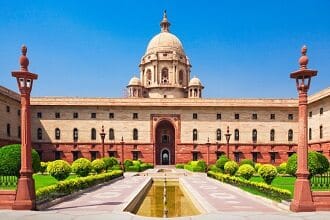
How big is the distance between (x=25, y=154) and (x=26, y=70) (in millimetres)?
2635

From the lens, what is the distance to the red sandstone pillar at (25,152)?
10.4m

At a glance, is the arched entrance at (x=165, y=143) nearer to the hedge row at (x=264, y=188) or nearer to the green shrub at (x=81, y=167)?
the hedge row at (x=264, y=188)

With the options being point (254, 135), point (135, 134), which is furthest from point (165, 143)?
point (254, 135)

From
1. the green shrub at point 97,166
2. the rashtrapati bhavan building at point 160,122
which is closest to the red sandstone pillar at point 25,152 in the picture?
the green shrub at point 97,166

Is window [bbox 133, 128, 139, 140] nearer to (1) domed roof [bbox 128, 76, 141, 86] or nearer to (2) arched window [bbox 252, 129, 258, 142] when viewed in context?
(1) domed roof [bbox 128, 76, 141, 86]

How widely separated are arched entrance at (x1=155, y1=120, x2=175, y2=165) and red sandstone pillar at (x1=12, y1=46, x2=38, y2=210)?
3378cm

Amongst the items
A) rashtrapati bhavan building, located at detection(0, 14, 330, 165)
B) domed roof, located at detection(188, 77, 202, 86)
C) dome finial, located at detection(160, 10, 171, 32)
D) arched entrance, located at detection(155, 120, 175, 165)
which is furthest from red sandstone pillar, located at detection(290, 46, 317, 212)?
dome finial, located at detection(160, 10, 171, 32)

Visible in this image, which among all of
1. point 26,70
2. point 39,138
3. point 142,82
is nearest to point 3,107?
point 39,138

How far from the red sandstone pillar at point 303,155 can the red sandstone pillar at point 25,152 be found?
7.86 metres

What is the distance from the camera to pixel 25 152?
1073 cm

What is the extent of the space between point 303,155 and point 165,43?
43.7 metres

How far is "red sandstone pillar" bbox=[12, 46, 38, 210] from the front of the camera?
10406mm

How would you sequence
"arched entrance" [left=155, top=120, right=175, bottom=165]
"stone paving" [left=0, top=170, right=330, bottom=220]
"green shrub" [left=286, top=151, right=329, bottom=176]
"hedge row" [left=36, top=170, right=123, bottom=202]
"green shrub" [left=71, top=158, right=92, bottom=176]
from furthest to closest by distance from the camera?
"arched entrance" [left=155, top=120, right=175, bottom=165] → "green shrub" [left=71, top=158, right=92, bottom=176] → "green shrub" [left=286, top=151, right=329, bottom=176] → "hedge row" [left=36, top=170, right=123, bottom=202] → "stone paving" [left=0, top=170, right=330, bottom=220]

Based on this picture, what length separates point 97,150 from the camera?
40875 mm
